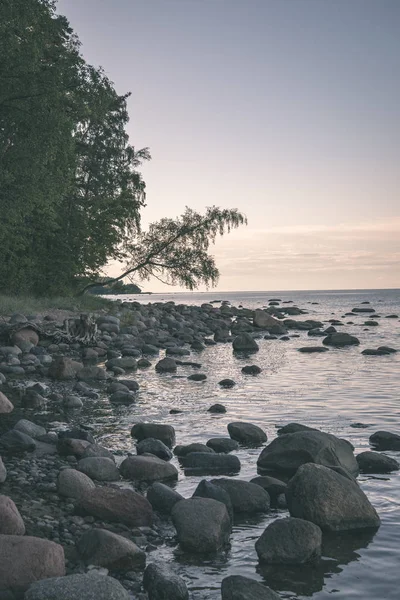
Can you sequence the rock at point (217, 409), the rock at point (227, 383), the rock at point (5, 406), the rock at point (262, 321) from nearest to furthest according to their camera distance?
the rock at point (5, 406)
the rock at point (217, 409)
the rock at point (227, 383)
the rock at point (262, 321)

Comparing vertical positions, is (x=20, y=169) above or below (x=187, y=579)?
above

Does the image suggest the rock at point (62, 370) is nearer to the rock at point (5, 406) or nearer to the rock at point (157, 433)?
the rock at point (5, 406)

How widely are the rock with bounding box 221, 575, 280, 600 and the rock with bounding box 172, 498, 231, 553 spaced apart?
0.90 m

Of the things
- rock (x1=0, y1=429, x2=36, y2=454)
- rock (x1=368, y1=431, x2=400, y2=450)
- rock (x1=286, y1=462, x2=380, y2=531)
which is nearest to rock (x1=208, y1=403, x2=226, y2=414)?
rock (x1=368, y1=431, x2=400, y2=450)

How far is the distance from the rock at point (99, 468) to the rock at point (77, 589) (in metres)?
3.08

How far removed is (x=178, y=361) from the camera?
64.0 ft

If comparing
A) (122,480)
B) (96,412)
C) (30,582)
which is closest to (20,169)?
(96,412)

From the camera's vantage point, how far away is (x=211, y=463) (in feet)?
26.6

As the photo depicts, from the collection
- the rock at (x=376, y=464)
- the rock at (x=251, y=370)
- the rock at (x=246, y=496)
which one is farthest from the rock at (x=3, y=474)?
the rock at (x=251, y=370)

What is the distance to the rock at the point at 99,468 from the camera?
24.3ft

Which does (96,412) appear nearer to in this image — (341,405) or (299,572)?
(341,405)

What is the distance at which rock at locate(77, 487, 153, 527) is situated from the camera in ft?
19.8

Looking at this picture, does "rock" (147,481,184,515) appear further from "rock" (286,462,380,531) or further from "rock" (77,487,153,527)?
"rock" (286,462,380,531)

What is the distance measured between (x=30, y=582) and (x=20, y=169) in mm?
18888
